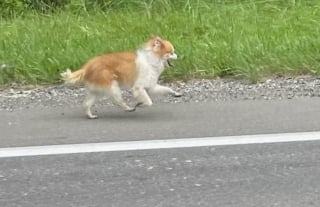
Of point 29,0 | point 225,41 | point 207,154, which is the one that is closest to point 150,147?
point 207,154

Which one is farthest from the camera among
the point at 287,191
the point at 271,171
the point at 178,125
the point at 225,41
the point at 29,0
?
the point at 29,0

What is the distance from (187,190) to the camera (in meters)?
4.97

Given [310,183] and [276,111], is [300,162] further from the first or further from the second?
[276,111]

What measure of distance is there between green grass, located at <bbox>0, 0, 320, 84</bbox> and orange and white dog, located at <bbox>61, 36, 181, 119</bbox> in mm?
1256

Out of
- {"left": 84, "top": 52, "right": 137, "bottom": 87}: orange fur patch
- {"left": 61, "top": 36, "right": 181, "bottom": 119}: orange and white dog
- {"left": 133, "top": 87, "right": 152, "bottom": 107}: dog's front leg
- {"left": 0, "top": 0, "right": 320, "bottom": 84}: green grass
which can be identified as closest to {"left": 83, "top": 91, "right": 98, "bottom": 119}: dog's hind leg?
{"left": 61, "top": 36, "right": 181, "bottom": 119}: orange and white dog

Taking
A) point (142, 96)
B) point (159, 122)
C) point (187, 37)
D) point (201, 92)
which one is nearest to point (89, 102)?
point (142, 96)

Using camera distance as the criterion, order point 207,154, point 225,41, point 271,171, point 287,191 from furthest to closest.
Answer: point 225,41
point 207,154
point 271,171
point 287,191

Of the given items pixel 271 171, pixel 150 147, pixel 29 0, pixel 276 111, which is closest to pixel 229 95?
pixel 276 111

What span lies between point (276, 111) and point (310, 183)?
1.84 meters

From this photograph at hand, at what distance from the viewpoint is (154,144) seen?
19.6 feet

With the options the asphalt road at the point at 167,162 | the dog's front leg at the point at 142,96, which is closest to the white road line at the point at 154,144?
the asphalt road at the point at 167,162

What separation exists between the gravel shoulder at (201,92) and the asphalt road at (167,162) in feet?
0.68

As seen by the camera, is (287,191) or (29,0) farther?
(29,0)

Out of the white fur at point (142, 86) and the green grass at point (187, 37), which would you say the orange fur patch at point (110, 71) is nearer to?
the white fur at point (142, 86)
